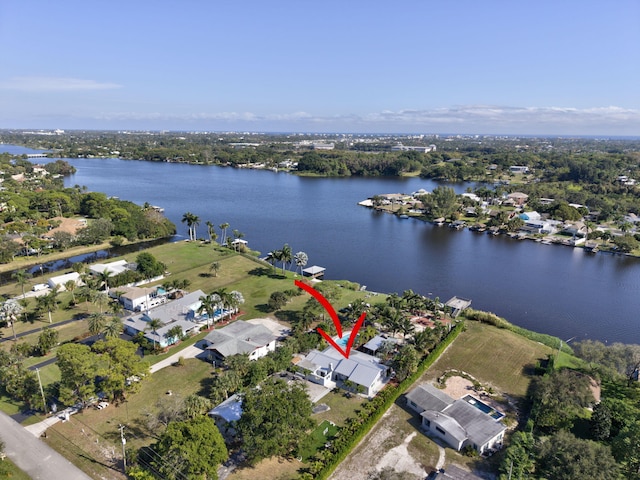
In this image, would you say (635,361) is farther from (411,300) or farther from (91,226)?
(91,226)

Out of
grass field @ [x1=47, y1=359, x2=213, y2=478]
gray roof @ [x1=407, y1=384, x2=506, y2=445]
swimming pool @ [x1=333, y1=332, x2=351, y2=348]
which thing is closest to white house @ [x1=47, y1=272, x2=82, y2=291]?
grass field @ [x1=47, y1=359, x2=213, y2=478]

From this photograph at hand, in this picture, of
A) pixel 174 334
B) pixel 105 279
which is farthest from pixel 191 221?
pixel 174 334

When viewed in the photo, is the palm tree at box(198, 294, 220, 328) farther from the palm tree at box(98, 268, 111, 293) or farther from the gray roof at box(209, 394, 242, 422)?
the palm tree at box(98, 268, 111, 293)

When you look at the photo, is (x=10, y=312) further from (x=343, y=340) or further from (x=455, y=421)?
(x=455, y=421)

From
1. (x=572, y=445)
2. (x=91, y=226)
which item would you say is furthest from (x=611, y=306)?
(x=91, y=226)

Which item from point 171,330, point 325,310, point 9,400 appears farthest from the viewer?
point 325,310

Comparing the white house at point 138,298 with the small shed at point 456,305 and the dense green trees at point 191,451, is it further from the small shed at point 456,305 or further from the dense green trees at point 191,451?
the small shed at point 456,305
